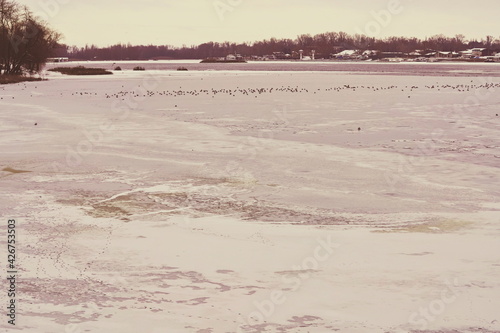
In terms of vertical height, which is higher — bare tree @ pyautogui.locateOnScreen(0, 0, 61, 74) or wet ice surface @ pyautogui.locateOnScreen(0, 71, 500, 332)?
bare tree @ pyautogui.locateOnScreen(0, 0, 61, 74)

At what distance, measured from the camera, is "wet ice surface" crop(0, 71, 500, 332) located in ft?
20.4

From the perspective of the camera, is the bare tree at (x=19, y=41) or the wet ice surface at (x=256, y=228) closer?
the wet ice surface at (x=256, y=228)

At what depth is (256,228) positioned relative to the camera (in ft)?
30.7

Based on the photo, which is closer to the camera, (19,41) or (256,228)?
(256,228)

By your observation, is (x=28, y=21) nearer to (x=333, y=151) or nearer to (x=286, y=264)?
(x=333, y=151)

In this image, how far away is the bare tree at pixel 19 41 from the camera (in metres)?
73.8

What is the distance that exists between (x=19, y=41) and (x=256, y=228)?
71989mm

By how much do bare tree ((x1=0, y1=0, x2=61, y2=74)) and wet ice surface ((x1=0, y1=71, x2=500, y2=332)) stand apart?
192ft

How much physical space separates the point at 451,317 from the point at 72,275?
4.20 metres

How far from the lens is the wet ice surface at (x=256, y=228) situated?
622 centimetres

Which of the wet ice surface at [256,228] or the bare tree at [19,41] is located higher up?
the bare tree at [19,41]

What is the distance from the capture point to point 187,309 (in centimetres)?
624

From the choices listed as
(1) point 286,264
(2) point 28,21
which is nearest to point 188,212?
(1) point 286,264

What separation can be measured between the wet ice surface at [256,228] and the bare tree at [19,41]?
58489 mm
